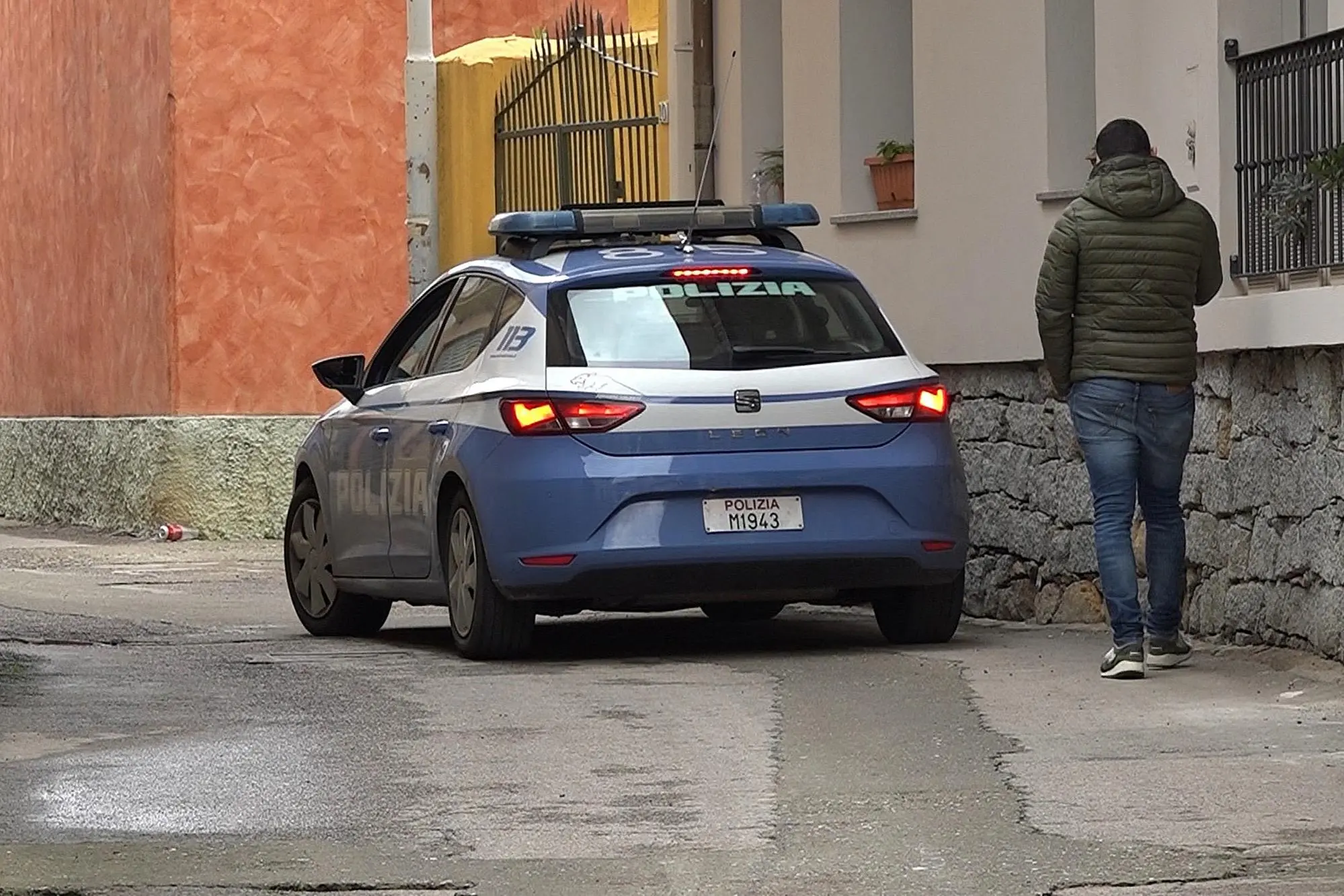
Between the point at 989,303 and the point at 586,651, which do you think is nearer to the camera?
the point at 586,651

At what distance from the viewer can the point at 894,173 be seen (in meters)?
15.3

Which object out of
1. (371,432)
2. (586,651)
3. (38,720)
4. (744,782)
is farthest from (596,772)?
(371,432)

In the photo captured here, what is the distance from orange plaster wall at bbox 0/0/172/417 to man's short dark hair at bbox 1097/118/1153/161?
13.4m

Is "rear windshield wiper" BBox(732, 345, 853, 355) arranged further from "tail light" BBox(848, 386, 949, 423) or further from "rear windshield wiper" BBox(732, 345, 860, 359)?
"tail light" BBox(848, 386, 949, 423)

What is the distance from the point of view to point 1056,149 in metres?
13.8

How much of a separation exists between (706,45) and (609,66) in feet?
5.79

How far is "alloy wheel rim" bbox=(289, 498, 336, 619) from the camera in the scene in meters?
13.3

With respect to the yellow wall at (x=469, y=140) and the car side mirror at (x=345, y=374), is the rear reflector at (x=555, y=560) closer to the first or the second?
the car side mirror at (x=345, y=374)

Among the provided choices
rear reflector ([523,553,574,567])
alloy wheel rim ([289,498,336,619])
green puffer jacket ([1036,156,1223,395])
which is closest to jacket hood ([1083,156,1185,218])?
green puffer jacket ([1036,156,1223,395])

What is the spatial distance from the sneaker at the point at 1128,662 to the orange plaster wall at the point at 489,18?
13.9 metres

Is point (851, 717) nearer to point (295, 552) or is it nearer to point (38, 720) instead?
point (38, 720)

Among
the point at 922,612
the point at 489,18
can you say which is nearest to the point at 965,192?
the point at 922,612

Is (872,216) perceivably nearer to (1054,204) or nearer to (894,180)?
(894,180)

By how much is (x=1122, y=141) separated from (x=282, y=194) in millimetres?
13290
